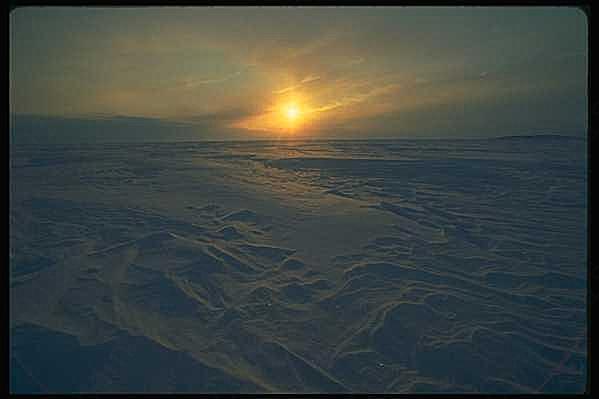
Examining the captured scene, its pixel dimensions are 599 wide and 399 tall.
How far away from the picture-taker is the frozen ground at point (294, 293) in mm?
2203

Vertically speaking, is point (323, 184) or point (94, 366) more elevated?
point (323, 184)

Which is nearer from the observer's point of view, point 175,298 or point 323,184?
point 175,298

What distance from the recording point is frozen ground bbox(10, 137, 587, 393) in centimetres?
220

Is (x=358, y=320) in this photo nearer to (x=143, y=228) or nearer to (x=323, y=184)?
(x=143, y=228)

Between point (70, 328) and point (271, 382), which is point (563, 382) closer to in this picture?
point (271, 382)

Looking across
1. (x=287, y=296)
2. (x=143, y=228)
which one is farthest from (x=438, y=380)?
(x=143, y=228)

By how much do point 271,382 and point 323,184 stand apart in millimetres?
5601

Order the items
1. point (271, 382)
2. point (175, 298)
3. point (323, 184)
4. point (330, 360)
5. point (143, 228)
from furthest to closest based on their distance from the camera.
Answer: point (323, 184) → point (143, 228) → point (175, 298) → point (330, 360) → point (271, 382)

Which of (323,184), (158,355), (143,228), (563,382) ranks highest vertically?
(323,184)

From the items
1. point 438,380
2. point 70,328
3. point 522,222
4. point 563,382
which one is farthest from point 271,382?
point 522,222

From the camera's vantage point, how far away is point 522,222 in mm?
4797

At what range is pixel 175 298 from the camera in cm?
288

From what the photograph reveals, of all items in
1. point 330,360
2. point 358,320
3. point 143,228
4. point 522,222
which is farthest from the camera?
point 522,222

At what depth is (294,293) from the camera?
9.80ft
